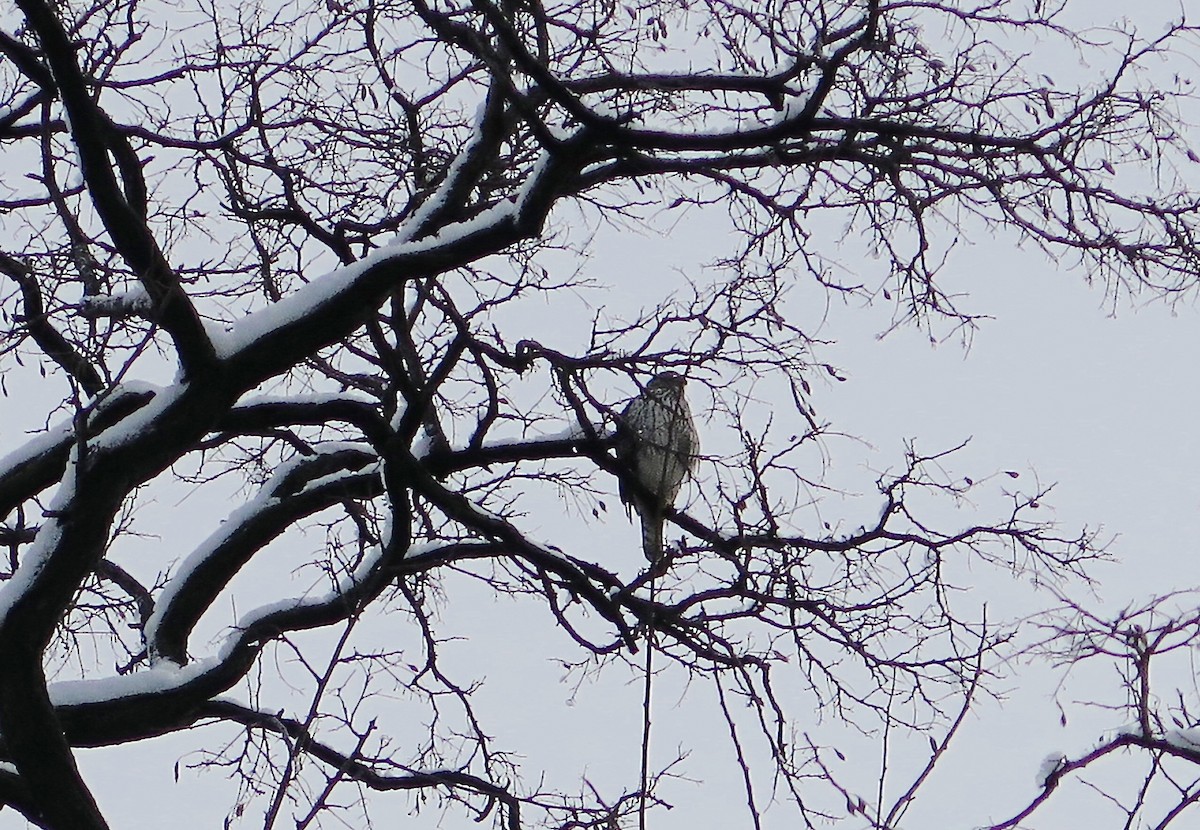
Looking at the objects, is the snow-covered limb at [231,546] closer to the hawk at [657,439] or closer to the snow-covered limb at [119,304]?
the hawk at [657,439]

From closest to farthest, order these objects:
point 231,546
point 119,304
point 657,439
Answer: point 119,304
point 231,546
point 657,439

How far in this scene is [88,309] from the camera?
4512 millimetres

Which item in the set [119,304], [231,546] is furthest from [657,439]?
[119,304]

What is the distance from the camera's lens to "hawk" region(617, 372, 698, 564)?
15.4 feet

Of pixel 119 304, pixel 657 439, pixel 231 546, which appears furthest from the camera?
pixel 657 439

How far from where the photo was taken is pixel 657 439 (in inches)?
245

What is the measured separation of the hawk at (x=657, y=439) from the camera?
15.4ft

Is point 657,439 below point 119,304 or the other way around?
the other way around

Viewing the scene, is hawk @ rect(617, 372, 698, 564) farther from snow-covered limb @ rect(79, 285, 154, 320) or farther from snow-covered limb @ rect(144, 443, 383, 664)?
snow-covered limb @ rect(79, 285, 154, 320)

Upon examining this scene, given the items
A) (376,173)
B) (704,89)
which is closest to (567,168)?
(704,89)

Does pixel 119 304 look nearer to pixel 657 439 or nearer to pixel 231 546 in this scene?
pixel 231 546

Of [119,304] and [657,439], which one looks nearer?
[119,304]

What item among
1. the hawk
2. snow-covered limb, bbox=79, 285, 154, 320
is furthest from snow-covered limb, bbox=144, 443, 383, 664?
snow-covered limb, bbox=79, 285, 154, 320

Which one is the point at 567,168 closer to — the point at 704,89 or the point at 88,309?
the point at 704,89
